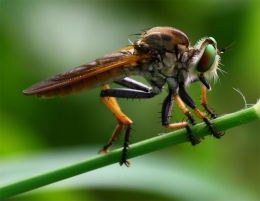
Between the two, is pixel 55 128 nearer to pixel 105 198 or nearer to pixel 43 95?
pixel 105 198

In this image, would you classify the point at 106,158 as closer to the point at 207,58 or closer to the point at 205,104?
the point at 205,104

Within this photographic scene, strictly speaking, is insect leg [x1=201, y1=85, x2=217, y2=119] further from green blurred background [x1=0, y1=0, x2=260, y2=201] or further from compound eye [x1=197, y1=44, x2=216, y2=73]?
green blurred background [x1=0, y1=0, x2=260, y2=201]

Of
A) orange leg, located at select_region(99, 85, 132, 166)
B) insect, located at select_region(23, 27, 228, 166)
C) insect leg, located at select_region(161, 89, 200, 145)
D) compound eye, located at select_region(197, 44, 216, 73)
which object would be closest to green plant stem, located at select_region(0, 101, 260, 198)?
insect leg, located at select_region(161, 89, 200, 145)

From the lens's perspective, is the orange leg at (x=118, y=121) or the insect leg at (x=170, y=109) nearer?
the insect leg at (x=170, y=109)

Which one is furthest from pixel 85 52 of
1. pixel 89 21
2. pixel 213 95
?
pixel 213 95

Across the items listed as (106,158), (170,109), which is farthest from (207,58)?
(106,158)

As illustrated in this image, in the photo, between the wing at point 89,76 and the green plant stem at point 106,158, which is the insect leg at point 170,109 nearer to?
the wing at point 89,76

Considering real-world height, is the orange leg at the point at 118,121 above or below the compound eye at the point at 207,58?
below

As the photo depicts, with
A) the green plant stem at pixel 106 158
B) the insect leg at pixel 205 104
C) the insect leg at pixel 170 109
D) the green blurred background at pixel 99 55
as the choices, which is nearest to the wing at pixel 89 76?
the insect leg at pixel 170 109
